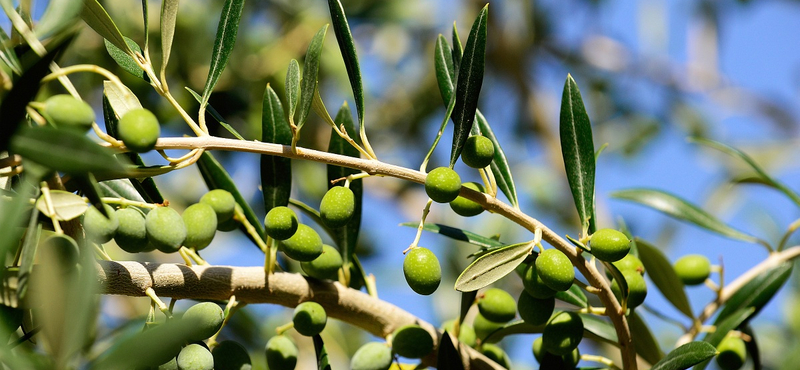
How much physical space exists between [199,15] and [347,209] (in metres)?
2.20

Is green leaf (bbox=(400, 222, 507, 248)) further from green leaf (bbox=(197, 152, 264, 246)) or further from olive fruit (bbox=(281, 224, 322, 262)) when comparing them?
green leaf (bbox=(197, 152, 264, 246))

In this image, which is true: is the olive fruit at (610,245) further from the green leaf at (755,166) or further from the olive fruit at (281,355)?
the green leaf at (755,166)

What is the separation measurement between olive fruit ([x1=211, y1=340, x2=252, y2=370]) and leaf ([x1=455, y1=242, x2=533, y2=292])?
344 mm

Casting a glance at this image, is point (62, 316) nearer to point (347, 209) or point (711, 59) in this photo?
point (347, 209)

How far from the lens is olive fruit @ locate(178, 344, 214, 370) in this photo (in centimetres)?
86

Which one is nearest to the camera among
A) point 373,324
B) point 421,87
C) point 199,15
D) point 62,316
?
point 62,316

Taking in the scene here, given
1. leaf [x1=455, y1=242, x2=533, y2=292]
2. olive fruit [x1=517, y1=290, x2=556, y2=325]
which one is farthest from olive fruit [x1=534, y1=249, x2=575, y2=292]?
olive fruit [x1=517, y1=290, x2=556, y2=325]

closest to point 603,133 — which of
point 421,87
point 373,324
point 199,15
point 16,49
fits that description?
point 421,87

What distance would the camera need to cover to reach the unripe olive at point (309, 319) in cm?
103

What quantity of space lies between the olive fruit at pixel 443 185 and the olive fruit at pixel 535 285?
18 cm

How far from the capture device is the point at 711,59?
14.0ft

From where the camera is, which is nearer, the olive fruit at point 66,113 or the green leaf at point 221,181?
the olive fruit at point 66,113

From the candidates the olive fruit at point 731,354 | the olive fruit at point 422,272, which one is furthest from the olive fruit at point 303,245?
the olive fruit at point 731,354

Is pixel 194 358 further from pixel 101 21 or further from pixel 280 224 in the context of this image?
pixel 101 21
